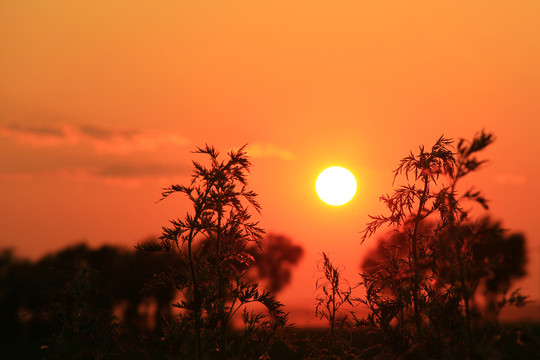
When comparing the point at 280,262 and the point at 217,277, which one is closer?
the point at 217,277

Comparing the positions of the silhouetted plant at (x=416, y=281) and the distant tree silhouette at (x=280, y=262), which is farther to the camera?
the distant tree silhouette at (x=280, y=262)

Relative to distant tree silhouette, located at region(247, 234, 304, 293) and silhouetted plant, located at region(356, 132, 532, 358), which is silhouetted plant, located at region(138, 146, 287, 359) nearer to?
silhouetted plant, located at region(356, 132, 532, 358)

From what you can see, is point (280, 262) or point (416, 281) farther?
point (280, 262)

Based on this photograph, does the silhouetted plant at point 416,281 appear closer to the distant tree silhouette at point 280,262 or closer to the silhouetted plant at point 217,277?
the silhouetted plant at point 217,277

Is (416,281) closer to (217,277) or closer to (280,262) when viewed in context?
(217,277)

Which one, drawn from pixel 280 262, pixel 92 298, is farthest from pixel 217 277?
pixel 280 262

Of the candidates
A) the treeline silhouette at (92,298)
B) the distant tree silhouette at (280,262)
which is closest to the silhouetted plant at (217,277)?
the treeline silhouette at (92,298)

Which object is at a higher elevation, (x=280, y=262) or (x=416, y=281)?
(x=280, y=262)

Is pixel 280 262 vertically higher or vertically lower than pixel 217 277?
higher

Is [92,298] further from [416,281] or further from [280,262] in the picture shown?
[280,262]

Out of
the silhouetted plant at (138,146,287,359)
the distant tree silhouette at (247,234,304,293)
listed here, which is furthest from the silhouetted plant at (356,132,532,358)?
the distant tree silhouette at (247,234,304,293)

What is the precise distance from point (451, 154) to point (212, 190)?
4.64 meters

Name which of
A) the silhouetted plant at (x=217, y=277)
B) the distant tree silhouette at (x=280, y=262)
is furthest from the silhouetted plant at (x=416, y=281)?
the distant tree silhouette at (x=280, y=262)

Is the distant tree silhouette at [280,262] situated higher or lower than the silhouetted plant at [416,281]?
higher
